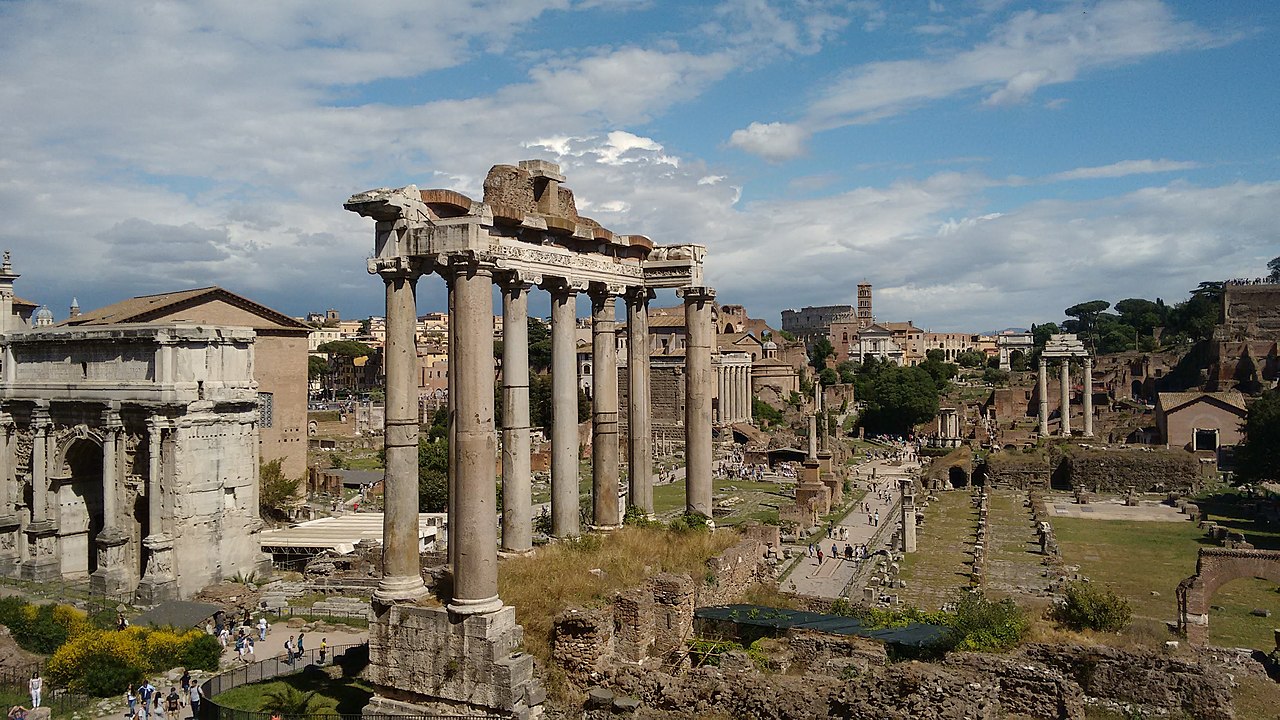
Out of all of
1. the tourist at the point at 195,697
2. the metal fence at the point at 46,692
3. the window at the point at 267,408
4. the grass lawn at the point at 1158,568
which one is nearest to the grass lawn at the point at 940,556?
the grass lawn at the point at 1158,568

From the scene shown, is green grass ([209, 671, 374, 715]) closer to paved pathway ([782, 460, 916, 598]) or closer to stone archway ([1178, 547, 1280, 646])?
paved pathway ([782, 460, 916, 598])

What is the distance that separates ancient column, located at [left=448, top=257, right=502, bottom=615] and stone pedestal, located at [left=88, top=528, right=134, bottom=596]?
2066 centimetres

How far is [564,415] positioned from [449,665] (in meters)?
5.38

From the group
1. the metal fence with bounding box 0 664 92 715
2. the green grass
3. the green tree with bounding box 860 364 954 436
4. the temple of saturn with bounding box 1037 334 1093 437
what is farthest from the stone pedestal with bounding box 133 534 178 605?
the green tree with bounding box 860 364 954 436

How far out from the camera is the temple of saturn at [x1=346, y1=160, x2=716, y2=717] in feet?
36.3

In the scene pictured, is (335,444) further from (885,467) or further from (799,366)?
(799,366)

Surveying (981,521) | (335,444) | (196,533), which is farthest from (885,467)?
(196,533)

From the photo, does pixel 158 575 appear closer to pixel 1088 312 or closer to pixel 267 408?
pixel 267 408

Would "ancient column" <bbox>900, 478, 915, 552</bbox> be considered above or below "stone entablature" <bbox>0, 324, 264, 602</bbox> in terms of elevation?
below

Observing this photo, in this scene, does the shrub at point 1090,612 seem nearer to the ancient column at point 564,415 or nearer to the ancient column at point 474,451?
the ancient column at point 564,415

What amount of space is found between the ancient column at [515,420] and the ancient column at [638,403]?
2801 millimetres

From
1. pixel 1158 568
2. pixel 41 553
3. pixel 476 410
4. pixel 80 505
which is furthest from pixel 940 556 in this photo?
pixel 41 553

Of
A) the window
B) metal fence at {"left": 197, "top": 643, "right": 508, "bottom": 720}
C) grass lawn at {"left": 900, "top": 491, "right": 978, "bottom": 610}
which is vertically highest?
the window

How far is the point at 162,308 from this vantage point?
126ft
